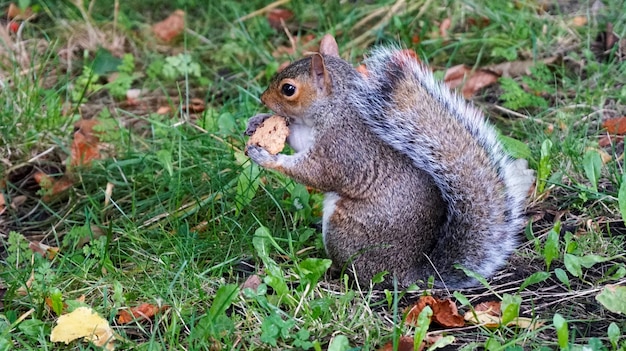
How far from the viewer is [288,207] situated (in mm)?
2654

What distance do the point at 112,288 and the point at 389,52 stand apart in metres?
0.97

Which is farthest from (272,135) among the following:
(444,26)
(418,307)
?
(444,26)

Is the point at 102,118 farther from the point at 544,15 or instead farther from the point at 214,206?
the point at 544,15

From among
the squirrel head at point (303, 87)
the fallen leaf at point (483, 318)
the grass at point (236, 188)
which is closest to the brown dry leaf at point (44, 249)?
the grass at point (236, 188)

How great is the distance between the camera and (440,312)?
217 centimetres

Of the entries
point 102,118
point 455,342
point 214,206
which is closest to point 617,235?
point 455,342

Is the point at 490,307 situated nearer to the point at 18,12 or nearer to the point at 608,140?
the point at 608,140

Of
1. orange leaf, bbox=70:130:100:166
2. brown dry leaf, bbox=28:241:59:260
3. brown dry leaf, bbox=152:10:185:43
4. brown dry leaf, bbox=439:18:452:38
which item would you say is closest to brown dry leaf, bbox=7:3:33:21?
brown dry leaf, bbox=152:10:185:43

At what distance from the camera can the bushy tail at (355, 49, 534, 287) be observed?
7.39ft

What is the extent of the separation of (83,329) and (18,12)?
231 centimetres

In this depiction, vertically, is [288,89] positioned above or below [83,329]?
above

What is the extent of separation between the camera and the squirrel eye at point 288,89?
245 centimetres

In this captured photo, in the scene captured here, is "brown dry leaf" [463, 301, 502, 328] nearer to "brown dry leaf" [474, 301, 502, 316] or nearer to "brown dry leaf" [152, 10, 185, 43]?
"brown dry leaf" [474, 301, 502, 316]

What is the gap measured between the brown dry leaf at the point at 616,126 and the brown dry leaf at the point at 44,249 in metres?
1.82
